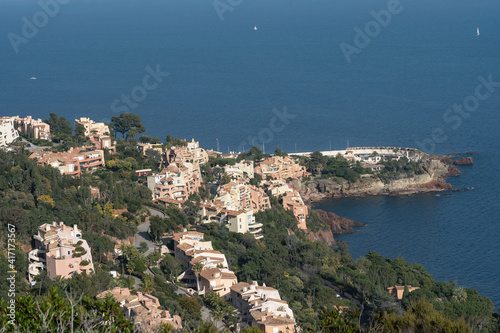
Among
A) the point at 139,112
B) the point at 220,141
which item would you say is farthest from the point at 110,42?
the point at 220,141

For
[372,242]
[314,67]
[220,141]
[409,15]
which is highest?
[409,15]

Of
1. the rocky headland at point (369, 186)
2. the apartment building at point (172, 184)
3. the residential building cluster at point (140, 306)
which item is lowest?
the residential building cluster at point (140, 306)

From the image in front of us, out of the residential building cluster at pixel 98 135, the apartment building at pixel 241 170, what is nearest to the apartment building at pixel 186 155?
the apartment building at pixel 241 170

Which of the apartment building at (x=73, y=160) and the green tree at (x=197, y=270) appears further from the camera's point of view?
the apartment building at (x=73, y=160)

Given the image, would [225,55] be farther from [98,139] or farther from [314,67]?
[98,139]

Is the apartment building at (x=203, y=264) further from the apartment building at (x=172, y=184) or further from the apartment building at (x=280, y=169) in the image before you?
the apartment building at (x=280, y=169)

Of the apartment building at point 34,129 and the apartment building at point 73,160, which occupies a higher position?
the apartment building at point 34,129
